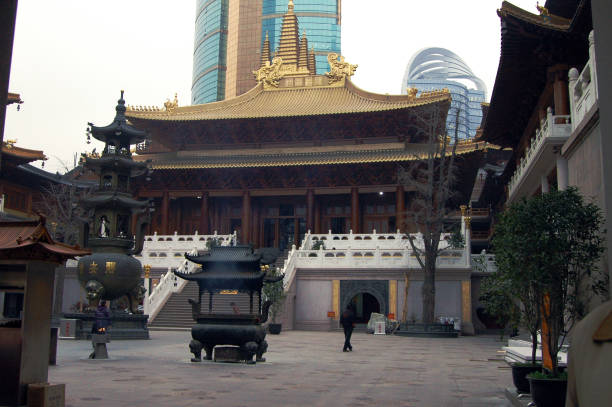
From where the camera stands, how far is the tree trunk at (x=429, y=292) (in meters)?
27.0

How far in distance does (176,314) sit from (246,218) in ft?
34.9

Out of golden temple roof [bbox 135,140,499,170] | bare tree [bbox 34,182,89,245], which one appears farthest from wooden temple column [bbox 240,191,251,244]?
bare tree [bbox 34,182,89,245]

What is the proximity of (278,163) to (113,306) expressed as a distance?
14.7 metres

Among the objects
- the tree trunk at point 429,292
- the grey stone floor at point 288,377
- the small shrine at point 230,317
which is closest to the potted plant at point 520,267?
the grey stone floor at point 288,377

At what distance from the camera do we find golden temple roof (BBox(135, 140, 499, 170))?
33906 mm

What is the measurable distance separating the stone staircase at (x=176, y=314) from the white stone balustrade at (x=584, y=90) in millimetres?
16897

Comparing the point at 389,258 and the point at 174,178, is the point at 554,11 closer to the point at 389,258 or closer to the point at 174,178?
the point at 389,258

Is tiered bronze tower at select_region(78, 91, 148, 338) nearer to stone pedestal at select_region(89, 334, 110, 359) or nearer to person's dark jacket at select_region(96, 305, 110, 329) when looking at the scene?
person's dark jacket at select_region(96, 305, 110, 329)

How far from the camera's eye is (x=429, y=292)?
2706cm

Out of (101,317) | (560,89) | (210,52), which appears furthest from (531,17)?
(210,52)

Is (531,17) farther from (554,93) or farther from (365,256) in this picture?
(365,256)

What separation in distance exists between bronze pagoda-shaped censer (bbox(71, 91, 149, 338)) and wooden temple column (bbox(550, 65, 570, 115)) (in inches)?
557

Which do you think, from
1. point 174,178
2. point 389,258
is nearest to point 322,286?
point 389,258

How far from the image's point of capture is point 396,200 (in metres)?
35.7
